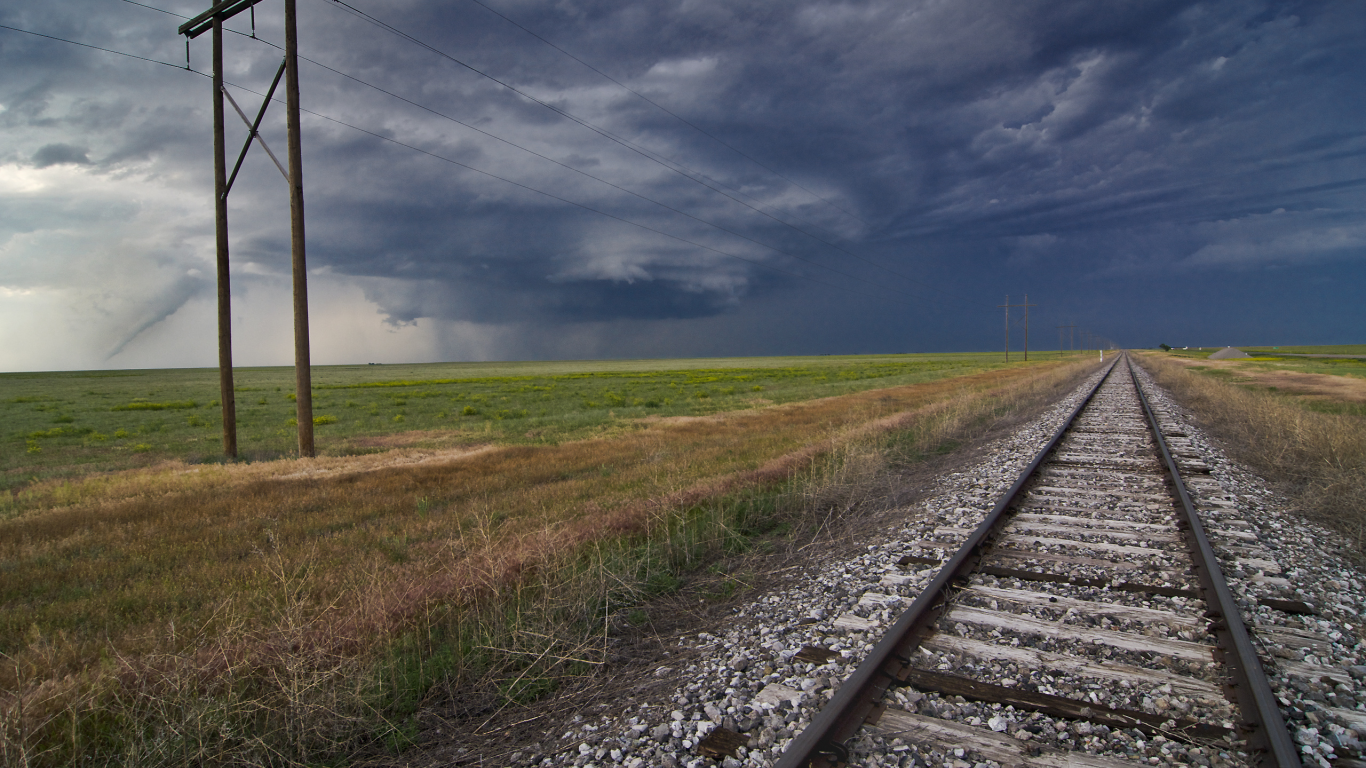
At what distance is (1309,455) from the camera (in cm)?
1043

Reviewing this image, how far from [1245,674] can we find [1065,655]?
0.92 meters

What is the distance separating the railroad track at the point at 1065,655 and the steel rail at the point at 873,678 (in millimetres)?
10

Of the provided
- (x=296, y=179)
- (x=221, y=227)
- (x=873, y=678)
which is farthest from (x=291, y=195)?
(x=873, y=678)

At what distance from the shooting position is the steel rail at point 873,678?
3.13 metres

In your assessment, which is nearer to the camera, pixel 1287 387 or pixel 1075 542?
pixel 1075 542

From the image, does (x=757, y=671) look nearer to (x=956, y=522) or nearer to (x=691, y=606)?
(x=691, y=606)

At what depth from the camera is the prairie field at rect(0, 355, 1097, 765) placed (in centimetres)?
399

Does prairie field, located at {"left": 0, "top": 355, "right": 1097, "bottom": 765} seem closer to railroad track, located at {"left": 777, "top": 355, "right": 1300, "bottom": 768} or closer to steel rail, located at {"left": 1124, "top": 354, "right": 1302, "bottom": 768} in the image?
railroad track, located at {"left": 777, "top": 355, "right": 1300, "bottom": 768}

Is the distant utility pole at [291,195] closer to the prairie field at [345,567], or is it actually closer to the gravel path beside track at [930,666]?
the prairie field at [345,567]

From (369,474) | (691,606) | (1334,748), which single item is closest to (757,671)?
(691,606)

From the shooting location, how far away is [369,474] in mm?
14047

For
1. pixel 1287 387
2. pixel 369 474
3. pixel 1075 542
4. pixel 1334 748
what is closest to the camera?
pixel 1334 748

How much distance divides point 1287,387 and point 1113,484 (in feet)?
108

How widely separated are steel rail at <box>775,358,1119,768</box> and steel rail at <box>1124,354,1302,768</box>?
1.70 meters
